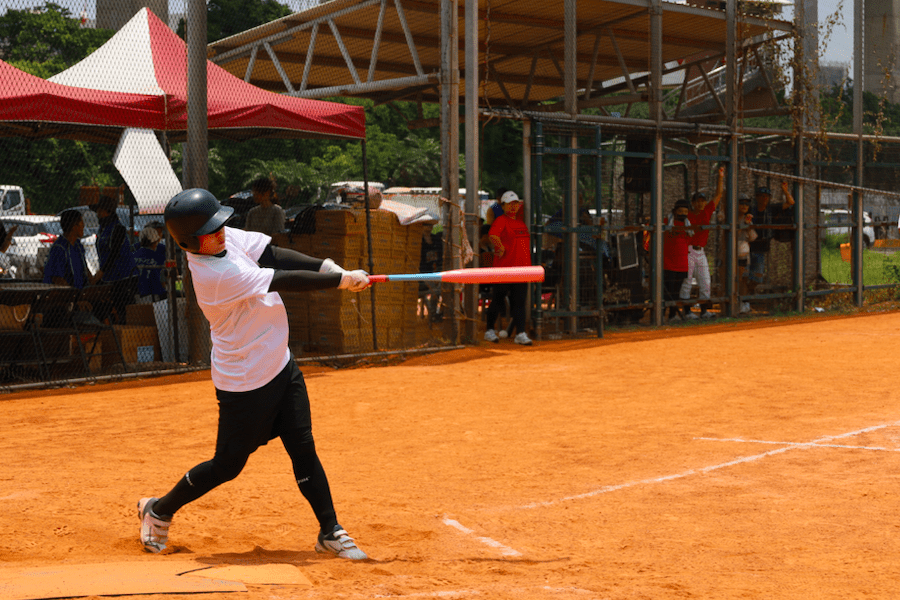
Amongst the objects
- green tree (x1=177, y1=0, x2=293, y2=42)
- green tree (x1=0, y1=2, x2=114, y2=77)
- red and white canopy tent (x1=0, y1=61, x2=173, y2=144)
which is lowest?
red and white canopy tent (x1=0, y1=61, x2=173, y2=144)

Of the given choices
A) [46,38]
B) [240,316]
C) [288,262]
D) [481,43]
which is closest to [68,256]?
[46,38]

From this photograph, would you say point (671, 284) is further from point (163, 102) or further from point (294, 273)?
point (294, 273)

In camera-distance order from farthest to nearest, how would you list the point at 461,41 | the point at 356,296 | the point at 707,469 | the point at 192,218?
the point at 461,41, the point at 356,296, the point at 707,469, the point at 192,218

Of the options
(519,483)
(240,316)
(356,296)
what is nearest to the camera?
(240,316)

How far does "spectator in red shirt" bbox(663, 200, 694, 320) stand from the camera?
15375 mm

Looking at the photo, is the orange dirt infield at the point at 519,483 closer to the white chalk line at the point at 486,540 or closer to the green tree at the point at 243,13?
the white chalk line at the point at 486,540

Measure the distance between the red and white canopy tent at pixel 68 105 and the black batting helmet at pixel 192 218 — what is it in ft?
19.2

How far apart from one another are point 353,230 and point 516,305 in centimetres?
293

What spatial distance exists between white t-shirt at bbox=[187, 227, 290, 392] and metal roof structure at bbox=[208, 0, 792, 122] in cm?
878

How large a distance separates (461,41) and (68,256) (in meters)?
9.37

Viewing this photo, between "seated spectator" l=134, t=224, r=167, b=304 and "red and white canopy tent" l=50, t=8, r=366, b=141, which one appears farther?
"seated spectator" l=134, t=224, r=167, b=304

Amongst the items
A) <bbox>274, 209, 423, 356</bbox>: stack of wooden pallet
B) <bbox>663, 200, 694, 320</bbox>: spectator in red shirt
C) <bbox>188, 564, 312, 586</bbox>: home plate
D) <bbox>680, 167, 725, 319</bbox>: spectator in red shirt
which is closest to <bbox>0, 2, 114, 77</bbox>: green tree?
<bbox>274, 209, 423, 356</bbox>: stack of wooden pallet

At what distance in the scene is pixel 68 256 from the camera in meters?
10.6

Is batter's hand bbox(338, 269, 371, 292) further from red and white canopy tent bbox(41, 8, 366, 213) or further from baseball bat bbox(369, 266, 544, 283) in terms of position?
red and white canopy tent bbox(41, 8, 366, 213)
